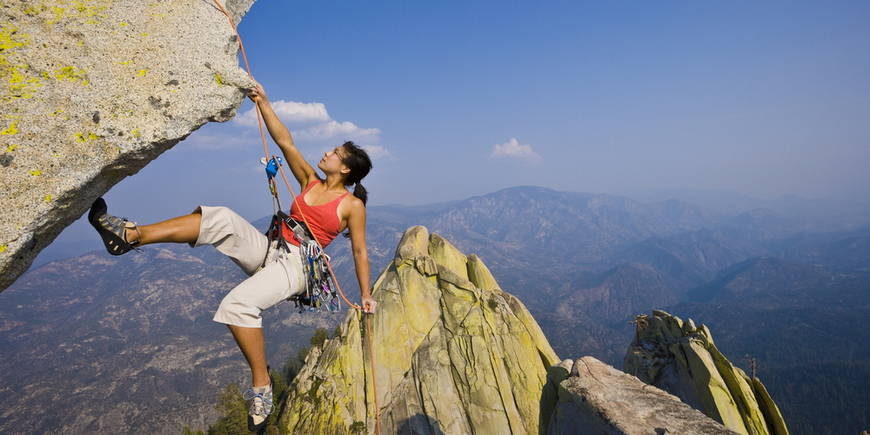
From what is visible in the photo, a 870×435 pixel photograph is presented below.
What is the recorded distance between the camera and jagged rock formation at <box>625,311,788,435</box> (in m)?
15.0

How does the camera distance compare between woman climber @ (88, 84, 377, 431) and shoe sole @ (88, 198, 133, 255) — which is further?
woman climber @ (88, 84, 377, 431)

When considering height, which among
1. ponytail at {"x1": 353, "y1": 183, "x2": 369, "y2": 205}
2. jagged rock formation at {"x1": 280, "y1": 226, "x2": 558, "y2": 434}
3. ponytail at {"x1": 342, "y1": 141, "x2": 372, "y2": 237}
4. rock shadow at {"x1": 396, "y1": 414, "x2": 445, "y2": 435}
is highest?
ponytail at {"x1": 342, "y1": 141, "x2": 372, "y2": 237}

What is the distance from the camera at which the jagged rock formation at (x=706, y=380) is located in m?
15.0

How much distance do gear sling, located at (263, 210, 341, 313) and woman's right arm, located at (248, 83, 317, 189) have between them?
2.87ft

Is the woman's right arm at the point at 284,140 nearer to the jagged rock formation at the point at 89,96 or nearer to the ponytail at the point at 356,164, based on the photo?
the jagged rock formation at the point at 89,96

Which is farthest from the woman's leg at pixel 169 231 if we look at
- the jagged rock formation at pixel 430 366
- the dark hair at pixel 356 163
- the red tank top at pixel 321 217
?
the jagged rock formation at pixel 430 366

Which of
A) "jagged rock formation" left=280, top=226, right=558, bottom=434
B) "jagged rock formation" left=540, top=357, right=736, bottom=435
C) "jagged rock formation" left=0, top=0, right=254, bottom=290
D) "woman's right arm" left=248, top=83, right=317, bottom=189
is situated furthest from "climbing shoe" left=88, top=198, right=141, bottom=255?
"jagged rock formation" left=280, top=226, right=558, bottom=434

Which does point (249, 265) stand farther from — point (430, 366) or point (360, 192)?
point (430, 366)

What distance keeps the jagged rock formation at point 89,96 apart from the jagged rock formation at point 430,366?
859 inches

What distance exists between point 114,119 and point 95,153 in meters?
0.41

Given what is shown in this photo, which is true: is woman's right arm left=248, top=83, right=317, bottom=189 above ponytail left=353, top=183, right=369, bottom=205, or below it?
above

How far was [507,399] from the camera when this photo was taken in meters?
23.1

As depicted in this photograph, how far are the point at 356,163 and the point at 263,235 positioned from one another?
1.65 meters

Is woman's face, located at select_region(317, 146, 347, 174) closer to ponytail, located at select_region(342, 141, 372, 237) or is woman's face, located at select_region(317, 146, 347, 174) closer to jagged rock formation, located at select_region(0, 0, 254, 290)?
ponytail, located at select_region(342, 141, 372, 237)
